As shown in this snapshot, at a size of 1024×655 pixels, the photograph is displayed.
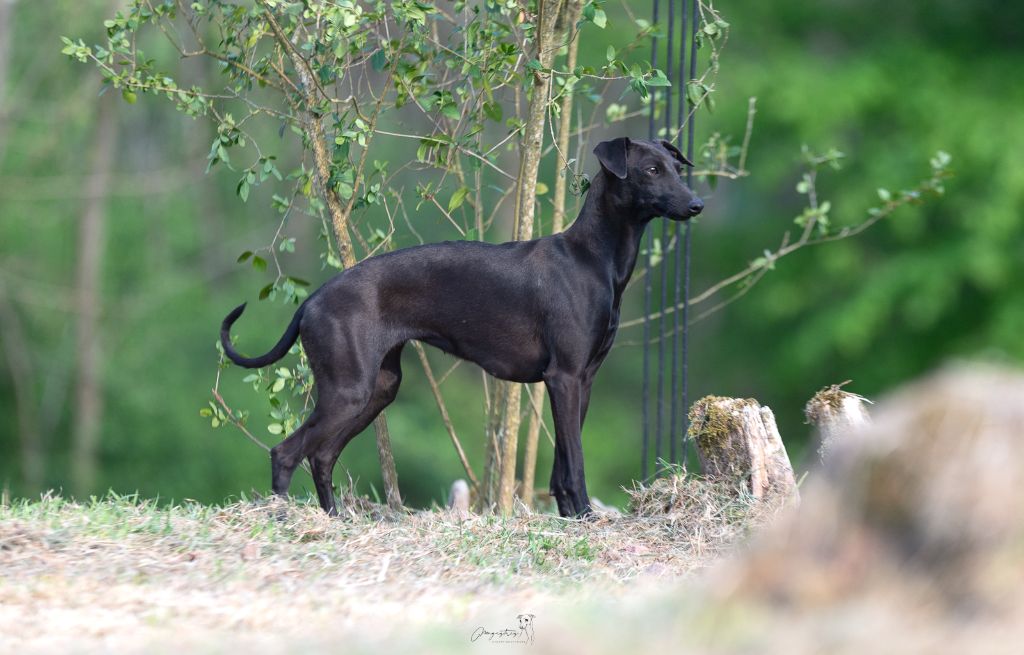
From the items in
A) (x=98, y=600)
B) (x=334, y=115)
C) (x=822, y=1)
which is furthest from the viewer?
(x=822, y=1)

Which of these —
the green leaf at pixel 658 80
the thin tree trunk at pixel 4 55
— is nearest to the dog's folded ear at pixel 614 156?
the green leaf at pixel 658 80

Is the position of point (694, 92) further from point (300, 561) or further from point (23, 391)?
point (23, 391)

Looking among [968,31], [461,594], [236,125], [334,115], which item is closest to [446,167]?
[334,115]

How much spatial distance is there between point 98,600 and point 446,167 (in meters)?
3.12

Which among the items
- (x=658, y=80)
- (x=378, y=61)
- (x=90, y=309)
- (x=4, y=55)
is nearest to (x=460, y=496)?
(x=378, y=61)

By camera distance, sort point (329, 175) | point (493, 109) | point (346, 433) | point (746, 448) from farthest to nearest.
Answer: point (329, 175), point (493, 109), point (346, 433), point (746, 448)

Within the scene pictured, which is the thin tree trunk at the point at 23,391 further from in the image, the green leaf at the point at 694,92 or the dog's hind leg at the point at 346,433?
the green leaf at the point at 694,92

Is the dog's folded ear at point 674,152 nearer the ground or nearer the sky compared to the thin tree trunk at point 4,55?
nearer the ground

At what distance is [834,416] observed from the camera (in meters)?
4.92

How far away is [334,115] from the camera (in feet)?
19.0

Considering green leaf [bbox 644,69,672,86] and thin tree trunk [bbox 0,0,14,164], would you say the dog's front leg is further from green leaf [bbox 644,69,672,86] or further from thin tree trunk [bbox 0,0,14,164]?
thin tree trunk [bbox 0,0,14,164]

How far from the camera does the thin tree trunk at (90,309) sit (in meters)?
16.5

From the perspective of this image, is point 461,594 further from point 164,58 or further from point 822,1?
point 164,58

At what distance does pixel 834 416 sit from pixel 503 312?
4.94 ft
